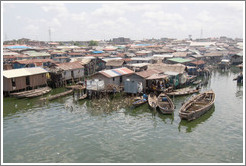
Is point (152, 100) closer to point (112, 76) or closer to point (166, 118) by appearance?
point (166, 118)

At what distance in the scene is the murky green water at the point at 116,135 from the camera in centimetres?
1396

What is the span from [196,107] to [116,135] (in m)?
9.67

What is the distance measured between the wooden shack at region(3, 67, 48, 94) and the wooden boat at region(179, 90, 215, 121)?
21499 millimetres

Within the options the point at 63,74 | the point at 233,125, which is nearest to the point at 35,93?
the point at 63,74

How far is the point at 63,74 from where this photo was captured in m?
34.2

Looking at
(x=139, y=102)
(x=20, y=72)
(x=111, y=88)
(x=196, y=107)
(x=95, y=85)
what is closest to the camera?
(x=196, y=107)

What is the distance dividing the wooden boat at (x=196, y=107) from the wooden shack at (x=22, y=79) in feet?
70.5

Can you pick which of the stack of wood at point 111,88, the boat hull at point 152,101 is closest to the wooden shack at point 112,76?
the stack of wood at point 111,88

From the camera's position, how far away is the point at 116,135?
16859mm

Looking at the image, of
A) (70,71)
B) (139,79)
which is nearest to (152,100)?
(139,79)

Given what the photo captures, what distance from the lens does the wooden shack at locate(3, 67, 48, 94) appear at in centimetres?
2731

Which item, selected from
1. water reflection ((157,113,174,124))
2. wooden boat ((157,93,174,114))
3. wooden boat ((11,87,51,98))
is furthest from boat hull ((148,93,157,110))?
wooden boat ((11,87,51,98))

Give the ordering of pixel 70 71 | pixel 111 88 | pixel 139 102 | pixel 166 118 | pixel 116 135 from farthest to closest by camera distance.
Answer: pixel 70 71 → pixel 111 88 → pixel 139 102 → pixel 166 118 → pixel 116 135

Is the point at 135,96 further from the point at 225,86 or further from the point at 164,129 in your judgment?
the point at 225,86
